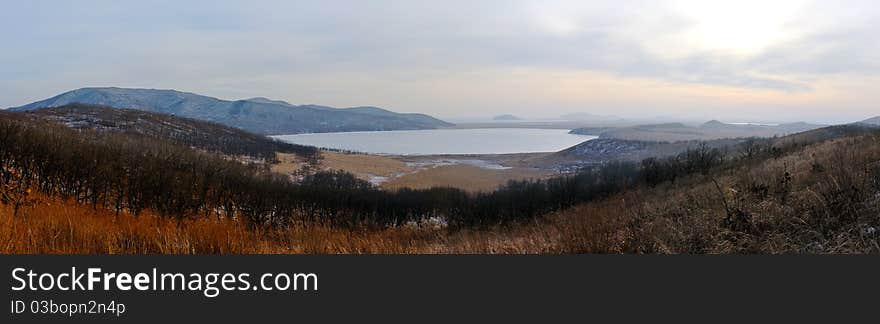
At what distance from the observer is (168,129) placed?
153000 millimetres

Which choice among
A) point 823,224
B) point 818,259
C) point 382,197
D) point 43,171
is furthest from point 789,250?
point 382,197

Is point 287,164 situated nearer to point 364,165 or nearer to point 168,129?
point 364,165

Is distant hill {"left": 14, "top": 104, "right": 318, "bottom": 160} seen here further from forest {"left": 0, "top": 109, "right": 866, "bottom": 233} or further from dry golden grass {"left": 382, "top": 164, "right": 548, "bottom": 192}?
forest {"left": 0, "top": 109, "right": 866, "bottom": 233}

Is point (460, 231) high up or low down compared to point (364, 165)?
up

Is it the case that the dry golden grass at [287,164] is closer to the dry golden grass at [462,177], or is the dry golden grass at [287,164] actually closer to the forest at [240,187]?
the forest at [240,187]

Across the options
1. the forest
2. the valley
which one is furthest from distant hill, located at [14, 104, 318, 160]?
the valley

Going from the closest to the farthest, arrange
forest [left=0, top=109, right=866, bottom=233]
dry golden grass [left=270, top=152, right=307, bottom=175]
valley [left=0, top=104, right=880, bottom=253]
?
valley [left=0, top=104, right=880, bottom=253] → forest [left=0, top=109, right=866, bottom=233] → dry golden grass [left=270, top=152, right=307, bottom=175]

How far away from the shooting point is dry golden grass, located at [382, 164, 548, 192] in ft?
328

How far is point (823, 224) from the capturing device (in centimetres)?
524

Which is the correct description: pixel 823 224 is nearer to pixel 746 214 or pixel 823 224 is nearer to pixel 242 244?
pixel 746 214

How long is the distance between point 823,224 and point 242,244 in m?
7.31

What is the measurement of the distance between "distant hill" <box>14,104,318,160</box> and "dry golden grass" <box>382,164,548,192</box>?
1725 inches

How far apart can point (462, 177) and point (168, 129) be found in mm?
114001

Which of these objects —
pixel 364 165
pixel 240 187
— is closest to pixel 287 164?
pixel 364 165
